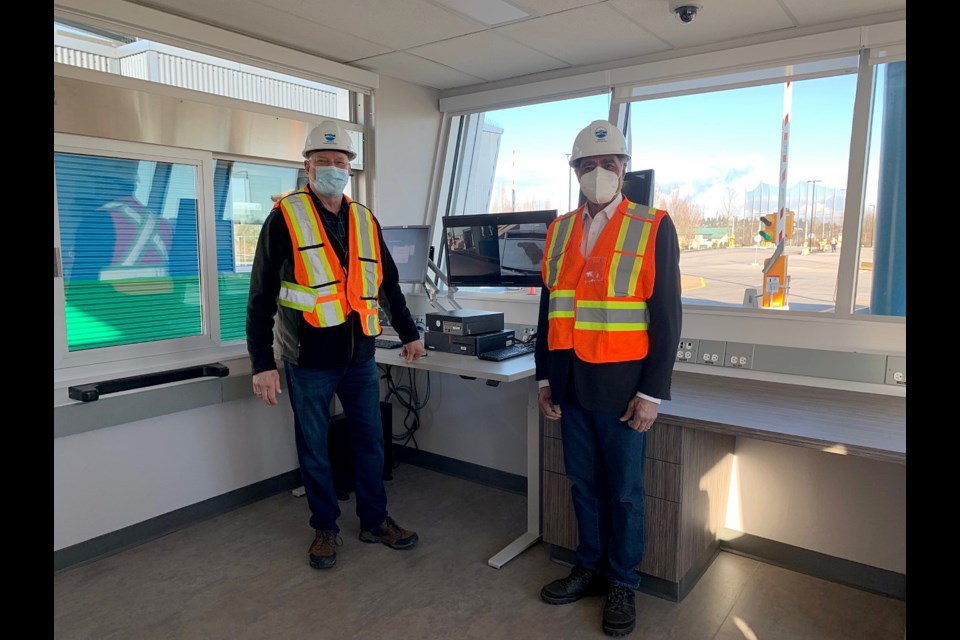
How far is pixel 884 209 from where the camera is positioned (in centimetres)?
279

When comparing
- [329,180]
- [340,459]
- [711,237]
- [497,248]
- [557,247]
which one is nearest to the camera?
[557,247]

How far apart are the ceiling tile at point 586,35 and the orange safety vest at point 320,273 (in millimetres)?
1209

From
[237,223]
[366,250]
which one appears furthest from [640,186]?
[237,223]

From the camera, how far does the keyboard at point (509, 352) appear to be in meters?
2.85

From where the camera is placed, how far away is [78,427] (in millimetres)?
2633

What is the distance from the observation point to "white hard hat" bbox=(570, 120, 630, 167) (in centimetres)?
218

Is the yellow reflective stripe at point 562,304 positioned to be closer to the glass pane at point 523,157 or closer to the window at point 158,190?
the glass pane at point 523,157

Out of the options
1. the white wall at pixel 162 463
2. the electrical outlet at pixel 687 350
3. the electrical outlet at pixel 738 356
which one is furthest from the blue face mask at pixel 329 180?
the electrical outlet at pixel 738 356

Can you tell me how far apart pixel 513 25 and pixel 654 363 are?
1.72 metres

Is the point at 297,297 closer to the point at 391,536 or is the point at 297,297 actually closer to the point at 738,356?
the point at 391,536

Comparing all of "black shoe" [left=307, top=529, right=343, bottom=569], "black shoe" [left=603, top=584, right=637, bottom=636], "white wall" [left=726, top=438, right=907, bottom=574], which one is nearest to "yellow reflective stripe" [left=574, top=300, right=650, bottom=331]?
"black shoe" [left=603, top=584, right=637, bottom=636]

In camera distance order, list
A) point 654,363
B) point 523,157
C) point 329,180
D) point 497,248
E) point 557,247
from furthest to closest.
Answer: point 523,157 < point 497,248 < point 329,180 < point 557,247 < point 654,363

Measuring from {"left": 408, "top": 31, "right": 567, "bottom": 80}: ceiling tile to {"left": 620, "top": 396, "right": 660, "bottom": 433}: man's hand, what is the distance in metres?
1.89
